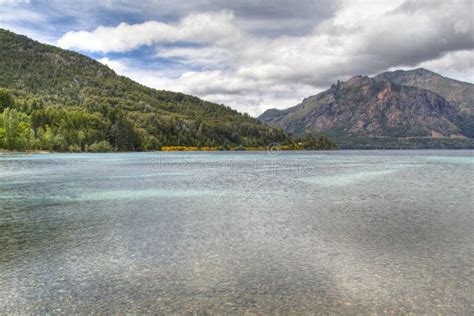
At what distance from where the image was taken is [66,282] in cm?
1599

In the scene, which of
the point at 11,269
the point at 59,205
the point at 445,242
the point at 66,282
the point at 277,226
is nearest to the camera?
the point at 66,282

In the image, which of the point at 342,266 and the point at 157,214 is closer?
the point at 342,266

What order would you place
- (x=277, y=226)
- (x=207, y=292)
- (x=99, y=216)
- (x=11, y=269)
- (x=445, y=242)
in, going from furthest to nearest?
1. (x=99, y=216)
2. (x=277, y=226)
3. (x=445, y=242)
4. (x=11, y=269)
5. (x=207, y=292)

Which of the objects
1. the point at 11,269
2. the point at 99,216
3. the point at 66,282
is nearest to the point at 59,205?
the point at 99,216

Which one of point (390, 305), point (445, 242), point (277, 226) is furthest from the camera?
point (277, 226)

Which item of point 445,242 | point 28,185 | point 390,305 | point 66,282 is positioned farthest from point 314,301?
point 28,185

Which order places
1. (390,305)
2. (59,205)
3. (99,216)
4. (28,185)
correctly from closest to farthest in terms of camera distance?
(390,305), (99,216), (59,205), (28,185)

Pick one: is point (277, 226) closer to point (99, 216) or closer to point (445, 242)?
point (445, 242)

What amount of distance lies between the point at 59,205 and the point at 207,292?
2698cm

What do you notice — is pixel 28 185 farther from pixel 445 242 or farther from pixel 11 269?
pixel 445 242

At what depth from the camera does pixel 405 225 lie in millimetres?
27828

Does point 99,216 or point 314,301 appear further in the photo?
point 99,216

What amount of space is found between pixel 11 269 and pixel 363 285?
1564 cm

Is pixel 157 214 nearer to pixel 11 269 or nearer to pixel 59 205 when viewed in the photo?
pixel 59 205
